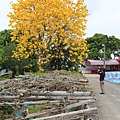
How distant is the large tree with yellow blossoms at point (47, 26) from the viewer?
2041 centimetres

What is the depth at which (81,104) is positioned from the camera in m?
8.23

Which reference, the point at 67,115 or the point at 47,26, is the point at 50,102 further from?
the point at 47,26

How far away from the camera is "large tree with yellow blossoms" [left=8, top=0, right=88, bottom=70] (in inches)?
803

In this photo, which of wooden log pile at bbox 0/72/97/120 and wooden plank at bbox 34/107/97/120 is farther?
wooden log pile at bbox 0/72/97/120

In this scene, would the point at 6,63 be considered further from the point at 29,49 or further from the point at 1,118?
the point at 1,118

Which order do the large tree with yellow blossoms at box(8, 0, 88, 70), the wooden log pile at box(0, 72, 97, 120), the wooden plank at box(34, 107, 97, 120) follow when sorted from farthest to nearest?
the large tree with yellow blossoms at box(8, 0, 88, 70) → the wooden log pile at box(0, 72, 97, 120) → the wooden plank at box(34, 107, 97, 120)

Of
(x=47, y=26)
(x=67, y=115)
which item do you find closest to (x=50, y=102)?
(x=67, y=115)

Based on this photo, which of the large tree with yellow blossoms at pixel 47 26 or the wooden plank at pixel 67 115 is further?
the large tree with yellow blossoms at pixel 47 26

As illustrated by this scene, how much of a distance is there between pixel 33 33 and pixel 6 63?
5415 millimetres

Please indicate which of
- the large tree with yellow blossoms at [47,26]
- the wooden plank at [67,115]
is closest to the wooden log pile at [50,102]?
the wooden plank at [67,115]

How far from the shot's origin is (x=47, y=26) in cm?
2092

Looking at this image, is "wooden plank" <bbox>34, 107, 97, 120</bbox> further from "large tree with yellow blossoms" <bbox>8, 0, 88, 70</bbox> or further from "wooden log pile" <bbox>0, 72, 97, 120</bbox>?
"large tree with yellow blossoms" <bbox>8, 0, 88, 70</bbox>

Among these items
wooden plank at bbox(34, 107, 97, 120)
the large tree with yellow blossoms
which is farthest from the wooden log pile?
the large tree with yellow blossoms

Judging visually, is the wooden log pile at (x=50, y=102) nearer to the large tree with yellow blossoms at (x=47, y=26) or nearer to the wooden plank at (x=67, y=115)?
the wooden plank at (x=67, y=115)
